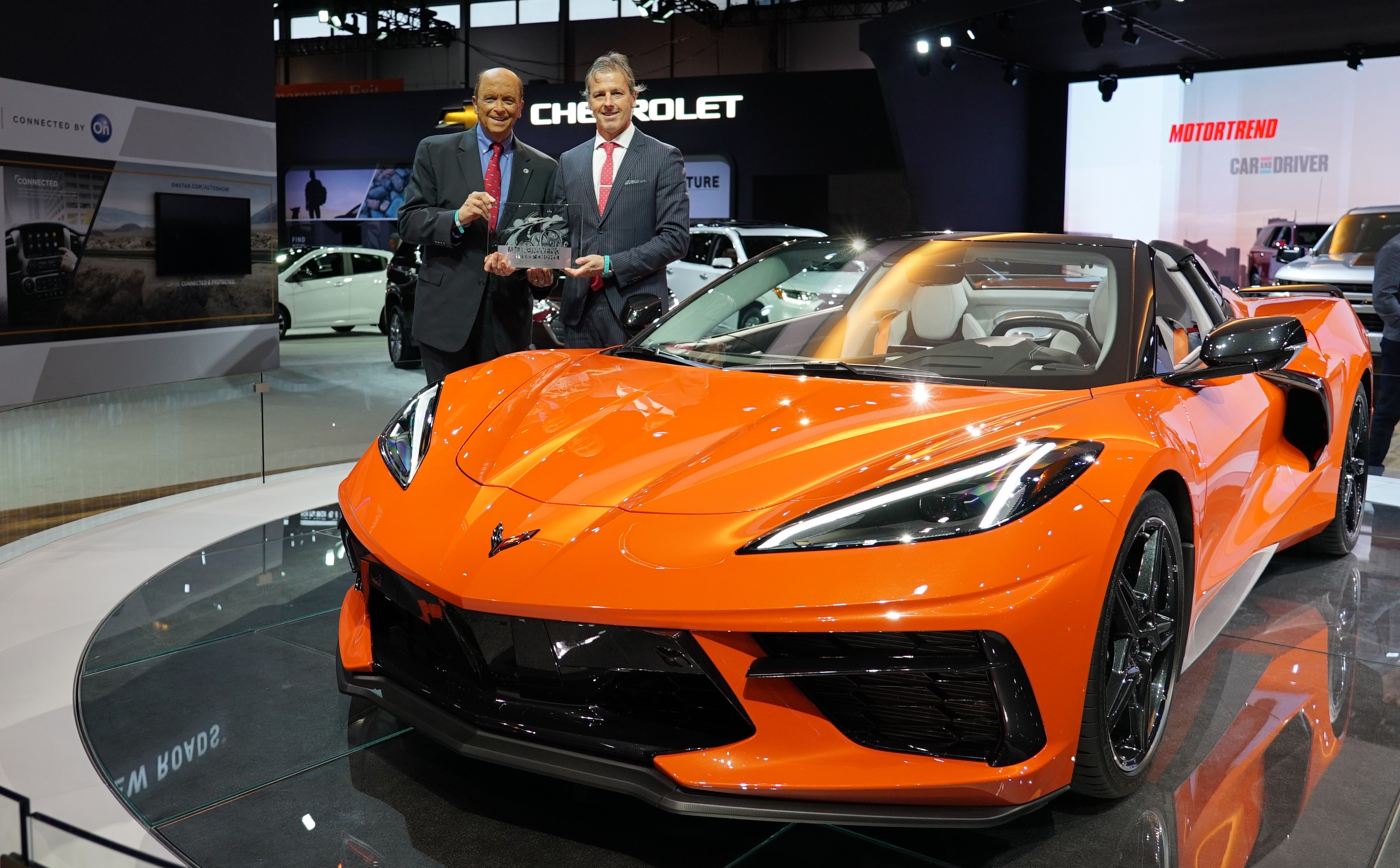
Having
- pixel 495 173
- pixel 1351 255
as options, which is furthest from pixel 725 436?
pixel 1351 255

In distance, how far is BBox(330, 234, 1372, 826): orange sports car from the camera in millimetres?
1769

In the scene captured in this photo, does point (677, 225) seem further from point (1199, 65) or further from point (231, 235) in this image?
point (1199, 65)

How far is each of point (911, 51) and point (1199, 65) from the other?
4611 millimetres

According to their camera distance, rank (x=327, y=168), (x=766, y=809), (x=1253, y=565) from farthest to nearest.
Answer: (x=327, y=168), (x=1253, y=565), (x=766, y=809)

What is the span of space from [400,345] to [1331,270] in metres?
10.1

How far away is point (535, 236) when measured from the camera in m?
3.58

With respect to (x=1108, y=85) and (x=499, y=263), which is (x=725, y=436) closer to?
(x=499, y=263)

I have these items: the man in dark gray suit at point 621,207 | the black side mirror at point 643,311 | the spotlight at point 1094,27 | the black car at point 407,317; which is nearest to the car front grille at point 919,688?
the black side mirror at point 643,311

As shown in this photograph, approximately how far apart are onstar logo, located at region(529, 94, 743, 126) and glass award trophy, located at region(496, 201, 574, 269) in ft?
49.8

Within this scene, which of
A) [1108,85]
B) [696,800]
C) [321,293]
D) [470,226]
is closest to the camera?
[696,800]

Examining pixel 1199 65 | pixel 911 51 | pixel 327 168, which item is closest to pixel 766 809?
pixel 911 51

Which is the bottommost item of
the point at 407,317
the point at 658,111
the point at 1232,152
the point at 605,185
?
the point at 407,317

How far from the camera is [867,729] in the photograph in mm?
1828

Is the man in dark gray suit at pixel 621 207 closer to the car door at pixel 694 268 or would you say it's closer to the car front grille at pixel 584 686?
the car front grille at pixel 584 686
